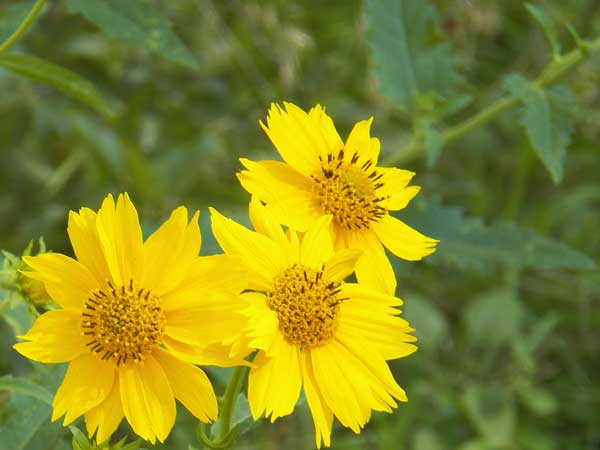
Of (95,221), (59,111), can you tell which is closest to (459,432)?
(59,111)

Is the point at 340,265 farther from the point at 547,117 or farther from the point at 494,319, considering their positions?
the point at 494,319

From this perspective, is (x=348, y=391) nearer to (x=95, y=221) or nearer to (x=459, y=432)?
(x=95, y=221)

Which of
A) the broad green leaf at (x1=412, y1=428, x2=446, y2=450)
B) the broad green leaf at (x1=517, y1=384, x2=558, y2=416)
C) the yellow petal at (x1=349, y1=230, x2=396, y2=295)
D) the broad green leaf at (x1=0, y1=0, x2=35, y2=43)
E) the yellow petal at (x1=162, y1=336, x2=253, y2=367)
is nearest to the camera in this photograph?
the yellow petal at (x1=162, y1=336, x2=253, y2=367)

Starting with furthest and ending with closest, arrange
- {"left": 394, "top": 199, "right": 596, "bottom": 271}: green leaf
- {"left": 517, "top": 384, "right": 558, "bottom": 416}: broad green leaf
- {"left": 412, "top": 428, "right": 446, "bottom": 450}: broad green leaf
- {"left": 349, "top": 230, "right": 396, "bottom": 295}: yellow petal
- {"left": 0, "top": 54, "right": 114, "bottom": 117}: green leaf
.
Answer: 1. {"left": 517, "top": 384, "right": 558, "bottom": 416}: broad green leaf
2. {"left": 412, "top": 428, "right": 446, "bottom": 450}: broad green leaf
3. {"left": 394, "top": 199, "right": 596, "bottom": 271}: green leaf
4. {"left": 0, "top": 54, "right": 114, "bottom": 117}: green leaf
5. {"left": 349, "top": 230, "right": 396, "bottom": 295}: yellow petal

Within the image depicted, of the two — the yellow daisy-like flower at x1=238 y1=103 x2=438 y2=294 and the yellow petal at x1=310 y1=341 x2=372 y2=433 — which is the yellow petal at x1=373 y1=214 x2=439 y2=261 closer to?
the yellow daisy-like flower at x1=238 y1=103 x2=438 y2=294

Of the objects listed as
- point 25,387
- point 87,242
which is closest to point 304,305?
point 87,242

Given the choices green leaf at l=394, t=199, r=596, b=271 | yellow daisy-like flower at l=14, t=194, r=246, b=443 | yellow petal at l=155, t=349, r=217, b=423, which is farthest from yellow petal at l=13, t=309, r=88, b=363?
green leaf at l=394, t=199, r=596, b=271

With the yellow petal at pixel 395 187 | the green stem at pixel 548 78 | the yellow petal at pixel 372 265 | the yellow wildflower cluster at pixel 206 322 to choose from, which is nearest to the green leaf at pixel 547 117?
the green stem at pixel 548 78
